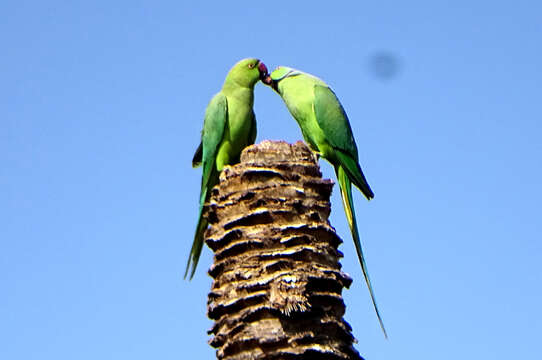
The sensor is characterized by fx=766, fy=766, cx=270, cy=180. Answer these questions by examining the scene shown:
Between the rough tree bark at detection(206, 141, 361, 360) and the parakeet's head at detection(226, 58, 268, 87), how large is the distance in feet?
8.76

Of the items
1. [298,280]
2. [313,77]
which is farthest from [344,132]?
[298,280]

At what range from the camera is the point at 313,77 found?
7375mm

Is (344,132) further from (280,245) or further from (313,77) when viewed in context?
(280,245)

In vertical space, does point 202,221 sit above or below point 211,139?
below

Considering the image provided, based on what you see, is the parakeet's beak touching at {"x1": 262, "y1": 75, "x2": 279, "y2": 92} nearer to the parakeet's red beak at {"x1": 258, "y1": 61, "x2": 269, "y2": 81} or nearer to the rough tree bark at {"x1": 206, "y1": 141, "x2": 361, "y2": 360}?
the parakeet's red beak at {"x1": 258, "y1": 61, "x2": 269, "y2": 81}

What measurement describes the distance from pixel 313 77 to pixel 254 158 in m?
3.36

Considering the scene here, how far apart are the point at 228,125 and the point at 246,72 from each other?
596 millimetres

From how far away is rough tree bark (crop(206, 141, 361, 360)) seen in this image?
11.7ft

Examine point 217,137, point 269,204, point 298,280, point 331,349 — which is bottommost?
point 331,349

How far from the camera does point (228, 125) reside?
6523 millimetres

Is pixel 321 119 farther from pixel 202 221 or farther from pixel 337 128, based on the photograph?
pixel 202 221

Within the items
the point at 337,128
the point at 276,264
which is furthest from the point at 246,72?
the point at 276,264

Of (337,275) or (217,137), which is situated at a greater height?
(217,137)

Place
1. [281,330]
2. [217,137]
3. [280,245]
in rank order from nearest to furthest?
[281,330] < [280,245] < [217,137]
